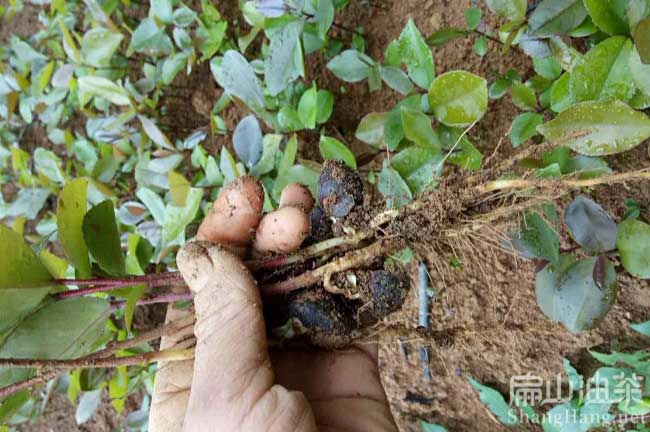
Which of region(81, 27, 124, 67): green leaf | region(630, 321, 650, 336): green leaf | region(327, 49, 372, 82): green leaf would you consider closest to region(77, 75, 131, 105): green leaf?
region(81, 27, 124, 67): green leaf

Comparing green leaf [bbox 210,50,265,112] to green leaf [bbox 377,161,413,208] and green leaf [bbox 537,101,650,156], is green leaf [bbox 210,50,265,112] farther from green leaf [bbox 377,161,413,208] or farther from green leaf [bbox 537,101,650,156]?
green leaf [bbox 537,101,650,156]

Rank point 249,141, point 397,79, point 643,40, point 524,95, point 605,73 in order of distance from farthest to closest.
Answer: point 249,141, point 397,79, point 524,95, point 605,73, point 643,40

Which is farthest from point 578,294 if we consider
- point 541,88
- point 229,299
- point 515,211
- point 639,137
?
point 229,299

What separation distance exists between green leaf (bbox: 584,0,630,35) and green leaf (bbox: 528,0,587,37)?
9 cm

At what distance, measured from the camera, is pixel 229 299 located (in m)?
0.79

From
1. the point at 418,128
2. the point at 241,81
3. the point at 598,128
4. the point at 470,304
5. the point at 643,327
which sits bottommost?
the point at 470,304

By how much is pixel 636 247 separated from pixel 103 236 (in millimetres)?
873

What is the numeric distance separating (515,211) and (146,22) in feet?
3.71

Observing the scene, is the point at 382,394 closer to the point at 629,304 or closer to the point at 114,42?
the point at 629,304

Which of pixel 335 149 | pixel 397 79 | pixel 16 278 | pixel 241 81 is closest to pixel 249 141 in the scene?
pixel 241 81

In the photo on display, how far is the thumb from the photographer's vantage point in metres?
0.71

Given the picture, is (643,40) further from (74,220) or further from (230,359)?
(74,220)

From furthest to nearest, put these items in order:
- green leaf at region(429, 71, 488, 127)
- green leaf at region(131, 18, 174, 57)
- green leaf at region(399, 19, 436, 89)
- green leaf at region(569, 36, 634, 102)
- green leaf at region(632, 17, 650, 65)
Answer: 1. green leaf at region(131, 18, 174, 57)
2. green leaf at region(399, 19, 436, 89)
3. green leaf at region(429, 71, 488, 127)
4. green leaf at region(569, 36, 634, 102)
5. green leaf at region(632, 17, 650, 65)

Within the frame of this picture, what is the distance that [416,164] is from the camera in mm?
917
